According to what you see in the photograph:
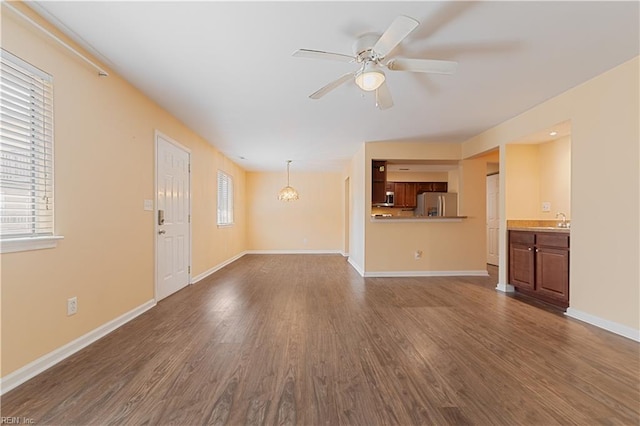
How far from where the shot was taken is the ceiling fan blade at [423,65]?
2191mm

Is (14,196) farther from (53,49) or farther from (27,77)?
(53,49)

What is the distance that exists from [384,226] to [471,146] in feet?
6.82

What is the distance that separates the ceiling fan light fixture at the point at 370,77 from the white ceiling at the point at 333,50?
0.83ft

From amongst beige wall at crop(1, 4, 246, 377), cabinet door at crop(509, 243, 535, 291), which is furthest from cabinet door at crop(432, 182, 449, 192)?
beige wall at crop(1, 4, 246, 377)

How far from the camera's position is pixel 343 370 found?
2.00 metres

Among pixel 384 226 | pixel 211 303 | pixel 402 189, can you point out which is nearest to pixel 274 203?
pixel 402 189

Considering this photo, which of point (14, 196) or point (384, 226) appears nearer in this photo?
point (14, 196)

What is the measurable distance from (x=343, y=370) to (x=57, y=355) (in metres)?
2.06

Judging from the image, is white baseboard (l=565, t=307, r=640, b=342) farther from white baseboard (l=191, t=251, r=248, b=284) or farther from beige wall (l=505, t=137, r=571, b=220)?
white baseboard (l=191, t=251, r=248, b=284)

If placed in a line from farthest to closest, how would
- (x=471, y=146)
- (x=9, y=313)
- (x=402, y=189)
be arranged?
(x=402, y=189), (x=471, y=146), (x=9, y=313)

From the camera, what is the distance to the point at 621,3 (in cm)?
188

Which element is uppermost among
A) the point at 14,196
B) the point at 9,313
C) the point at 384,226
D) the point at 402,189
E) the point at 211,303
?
the point at 402,189

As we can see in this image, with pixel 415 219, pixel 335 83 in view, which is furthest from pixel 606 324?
pixel 335 83

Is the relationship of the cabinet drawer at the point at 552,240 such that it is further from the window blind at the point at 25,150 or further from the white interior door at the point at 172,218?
the window blind at the point at 25,150
